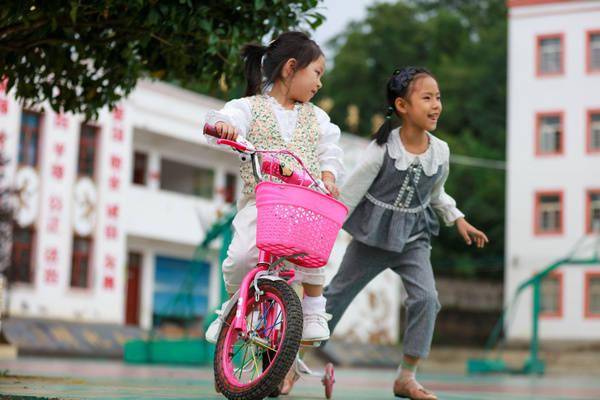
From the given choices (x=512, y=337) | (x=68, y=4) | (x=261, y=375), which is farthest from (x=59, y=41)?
(x=512, y=337)

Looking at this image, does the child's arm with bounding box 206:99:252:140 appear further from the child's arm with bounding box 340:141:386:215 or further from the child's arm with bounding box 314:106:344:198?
the child's arm with bounding box 340:141:386:215

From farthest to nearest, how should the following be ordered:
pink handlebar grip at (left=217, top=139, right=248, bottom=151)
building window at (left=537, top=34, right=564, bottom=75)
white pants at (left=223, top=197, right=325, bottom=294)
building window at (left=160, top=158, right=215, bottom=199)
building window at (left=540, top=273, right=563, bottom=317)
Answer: building window at (left=537, top=34, right=564, bottom=75) < building window at (left=540, top=273, right=563, bottom=317) < building window at (left=160, top=158, right=215, bottom=199) < white pants at (left=223, top=197, right=325, bottom=294) < pink handlebar grip at (left=217, top=139, right=248, bottom=151)

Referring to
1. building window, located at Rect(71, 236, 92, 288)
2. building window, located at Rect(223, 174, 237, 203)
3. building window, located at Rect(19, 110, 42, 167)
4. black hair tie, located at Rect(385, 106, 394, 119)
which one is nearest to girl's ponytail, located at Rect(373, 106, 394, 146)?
black hair tie, located at Rect(385, 106, 394, 119)

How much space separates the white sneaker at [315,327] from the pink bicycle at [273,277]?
36 cm

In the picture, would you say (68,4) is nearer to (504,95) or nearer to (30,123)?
(30,123)

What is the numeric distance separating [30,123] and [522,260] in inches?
839

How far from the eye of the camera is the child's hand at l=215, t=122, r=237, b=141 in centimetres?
518

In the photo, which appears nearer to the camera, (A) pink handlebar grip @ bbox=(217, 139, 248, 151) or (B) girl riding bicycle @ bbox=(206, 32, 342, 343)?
(A) pink handlebar grip @ bbox=(217, 139, 248, 151)

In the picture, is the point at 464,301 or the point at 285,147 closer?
the point at 285,147

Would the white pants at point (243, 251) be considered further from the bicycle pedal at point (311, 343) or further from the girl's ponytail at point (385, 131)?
the girl's ponytail at point (385, 131)

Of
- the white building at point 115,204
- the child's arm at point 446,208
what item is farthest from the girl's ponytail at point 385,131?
the white building at point 115,204

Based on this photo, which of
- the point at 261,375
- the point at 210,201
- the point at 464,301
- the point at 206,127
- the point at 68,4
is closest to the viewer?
the point at 261,375

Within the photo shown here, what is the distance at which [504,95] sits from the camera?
52969mm

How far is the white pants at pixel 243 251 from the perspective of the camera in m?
5.51
